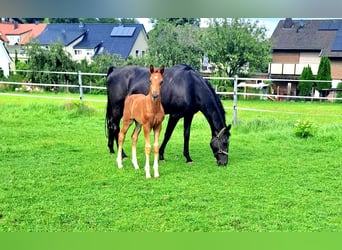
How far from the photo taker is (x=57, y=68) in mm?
10281

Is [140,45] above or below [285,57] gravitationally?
above

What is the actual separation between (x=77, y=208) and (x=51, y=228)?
0.36 m

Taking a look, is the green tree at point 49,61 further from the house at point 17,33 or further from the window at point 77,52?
the window at point 77,52

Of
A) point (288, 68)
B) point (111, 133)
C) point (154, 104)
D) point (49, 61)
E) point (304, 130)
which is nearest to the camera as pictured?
point (154, 104)

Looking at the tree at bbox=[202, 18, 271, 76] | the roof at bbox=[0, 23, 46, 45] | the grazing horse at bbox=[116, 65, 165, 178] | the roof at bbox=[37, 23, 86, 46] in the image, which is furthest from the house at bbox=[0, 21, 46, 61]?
the grazing horse at bbox=[116, 65, 165, 178]

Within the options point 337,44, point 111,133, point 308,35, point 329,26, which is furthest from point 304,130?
point 329,26

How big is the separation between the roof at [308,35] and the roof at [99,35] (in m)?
6.66

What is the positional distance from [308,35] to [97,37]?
32.2ft

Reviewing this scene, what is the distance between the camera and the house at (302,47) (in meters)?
16.9

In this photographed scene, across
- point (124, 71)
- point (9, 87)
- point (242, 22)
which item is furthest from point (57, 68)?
point (242, 22)

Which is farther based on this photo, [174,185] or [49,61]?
[49,61]

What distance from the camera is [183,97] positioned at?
394cm

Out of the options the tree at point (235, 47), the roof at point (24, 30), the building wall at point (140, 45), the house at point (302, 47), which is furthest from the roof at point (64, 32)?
the house at point (302, 47)

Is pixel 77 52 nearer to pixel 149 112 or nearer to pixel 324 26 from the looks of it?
pixel 324 26
